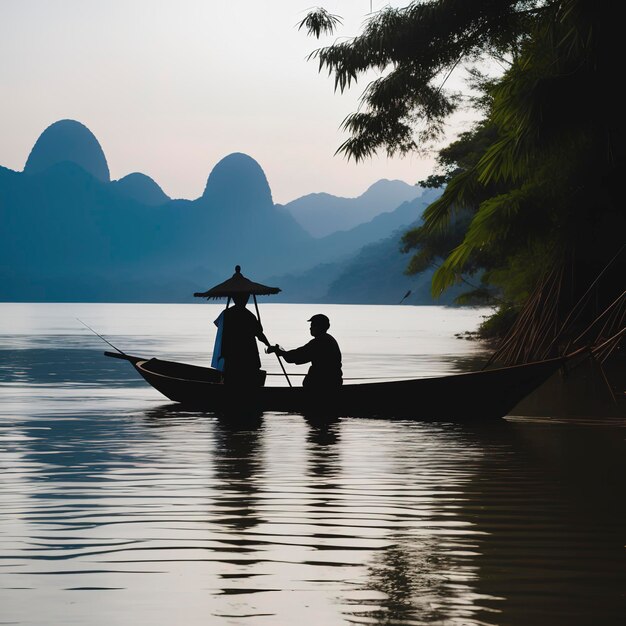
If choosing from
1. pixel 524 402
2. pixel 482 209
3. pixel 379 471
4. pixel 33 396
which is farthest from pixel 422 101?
pixel 379 471

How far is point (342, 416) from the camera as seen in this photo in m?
16.3

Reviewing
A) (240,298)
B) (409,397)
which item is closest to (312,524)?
(409,397)

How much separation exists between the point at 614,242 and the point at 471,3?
425 centimetres

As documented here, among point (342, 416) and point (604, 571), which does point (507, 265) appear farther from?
point (604, 571)

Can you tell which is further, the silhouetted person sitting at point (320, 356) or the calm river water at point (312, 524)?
the silhouetted person sitting at point (320, 356)

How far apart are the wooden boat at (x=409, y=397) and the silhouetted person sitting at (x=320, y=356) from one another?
0.63ft

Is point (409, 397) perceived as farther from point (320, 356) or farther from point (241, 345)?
point (241, 345)

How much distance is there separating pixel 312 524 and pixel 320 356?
7595mm

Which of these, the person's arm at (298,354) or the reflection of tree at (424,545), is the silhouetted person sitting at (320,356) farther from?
the reflection of tree at (424,545)

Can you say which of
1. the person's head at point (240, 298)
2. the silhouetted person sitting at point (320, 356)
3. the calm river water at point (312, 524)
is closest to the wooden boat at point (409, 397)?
the silhouetted person sitting at point (320, 356)

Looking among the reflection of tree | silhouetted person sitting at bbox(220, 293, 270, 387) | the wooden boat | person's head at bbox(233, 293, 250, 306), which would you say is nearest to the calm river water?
the reflection of tree

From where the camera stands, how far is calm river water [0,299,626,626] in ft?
18.4

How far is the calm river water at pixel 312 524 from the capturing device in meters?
5.60

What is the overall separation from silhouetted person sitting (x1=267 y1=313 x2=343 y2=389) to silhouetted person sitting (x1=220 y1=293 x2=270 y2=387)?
2.56 ft
